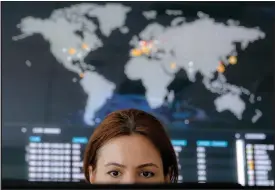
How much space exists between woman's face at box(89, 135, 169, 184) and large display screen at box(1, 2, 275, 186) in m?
0.09

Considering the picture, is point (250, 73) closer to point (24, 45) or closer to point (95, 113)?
point (95, 113)

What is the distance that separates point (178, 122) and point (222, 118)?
7.0 inches

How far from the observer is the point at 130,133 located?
6.56 feet

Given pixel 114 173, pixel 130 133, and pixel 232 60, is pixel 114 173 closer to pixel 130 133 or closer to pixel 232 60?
pixel 130 133

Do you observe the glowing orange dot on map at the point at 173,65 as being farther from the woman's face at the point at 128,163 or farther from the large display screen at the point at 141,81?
the woman's face at the point at 128,163

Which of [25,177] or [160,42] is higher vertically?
[160,42]

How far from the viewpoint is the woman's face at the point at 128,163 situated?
1.97 metres

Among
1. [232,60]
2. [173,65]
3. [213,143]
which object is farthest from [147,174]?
[232,60]

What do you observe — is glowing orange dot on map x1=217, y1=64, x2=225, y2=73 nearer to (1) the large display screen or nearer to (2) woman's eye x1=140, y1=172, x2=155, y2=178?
(1) the large display screen

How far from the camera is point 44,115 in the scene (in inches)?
79.9

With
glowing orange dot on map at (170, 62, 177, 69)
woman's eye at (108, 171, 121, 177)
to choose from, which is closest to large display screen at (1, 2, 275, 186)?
glowing orange dot on map at (170, 62, 177, 69)

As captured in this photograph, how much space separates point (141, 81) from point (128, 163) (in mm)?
330

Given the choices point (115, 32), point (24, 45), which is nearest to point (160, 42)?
point (115, 32)

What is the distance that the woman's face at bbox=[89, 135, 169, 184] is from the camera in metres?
1.97
